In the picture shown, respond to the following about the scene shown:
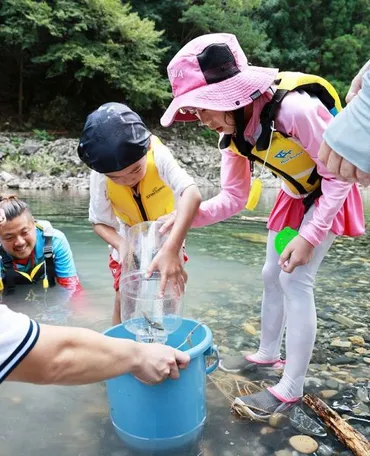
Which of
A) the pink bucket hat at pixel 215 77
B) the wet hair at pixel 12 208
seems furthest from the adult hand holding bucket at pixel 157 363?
the wet hair at pixel 12 208

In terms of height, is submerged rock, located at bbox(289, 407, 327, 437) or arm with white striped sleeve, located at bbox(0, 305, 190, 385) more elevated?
arm with white striped sleeve, located at bbox(0, 305, 190, 385)

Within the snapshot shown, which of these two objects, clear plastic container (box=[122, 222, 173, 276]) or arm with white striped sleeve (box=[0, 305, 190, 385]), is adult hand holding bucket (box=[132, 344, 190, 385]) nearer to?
arm with white striped sleeve (box=[0, 305, 190, 385])

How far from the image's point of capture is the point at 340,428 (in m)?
1.84

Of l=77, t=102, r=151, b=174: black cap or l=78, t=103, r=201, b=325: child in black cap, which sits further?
l=77, t=102, r=151, b=174: black cap

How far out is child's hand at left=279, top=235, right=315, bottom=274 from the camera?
196 centimetres

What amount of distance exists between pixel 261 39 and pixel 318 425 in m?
26.7

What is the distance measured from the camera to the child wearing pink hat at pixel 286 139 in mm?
1941

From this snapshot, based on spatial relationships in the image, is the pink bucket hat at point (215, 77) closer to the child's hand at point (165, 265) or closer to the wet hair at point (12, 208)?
the child's hand at point (165, 265)

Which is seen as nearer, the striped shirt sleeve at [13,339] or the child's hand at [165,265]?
the striped shirt sleeve at [13,339]

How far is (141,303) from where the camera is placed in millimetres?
2367

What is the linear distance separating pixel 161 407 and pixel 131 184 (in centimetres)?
139

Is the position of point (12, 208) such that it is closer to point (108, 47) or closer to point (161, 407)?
point (161, 407)

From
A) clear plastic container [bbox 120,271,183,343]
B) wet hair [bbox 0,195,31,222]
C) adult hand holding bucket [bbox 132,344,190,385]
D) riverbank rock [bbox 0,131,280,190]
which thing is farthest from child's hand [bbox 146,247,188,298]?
riverbank rock [bbox 0,131,280,190]

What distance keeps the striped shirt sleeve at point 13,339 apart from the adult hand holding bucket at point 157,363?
1.49 ft
